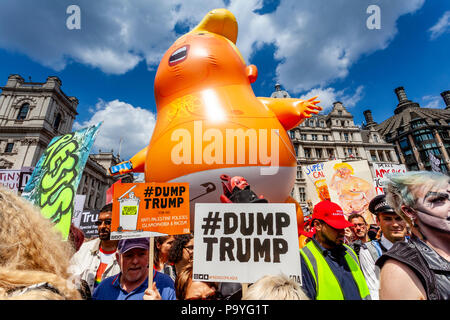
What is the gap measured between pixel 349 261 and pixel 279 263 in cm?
95

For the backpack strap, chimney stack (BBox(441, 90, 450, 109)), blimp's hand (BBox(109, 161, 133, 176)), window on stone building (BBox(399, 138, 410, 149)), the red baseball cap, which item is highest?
chimney stack (BBox(441, 90, 450, 109))

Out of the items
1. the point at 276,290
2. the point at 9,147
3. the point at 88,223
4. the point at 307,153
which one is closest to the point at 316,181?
the point at 276,290

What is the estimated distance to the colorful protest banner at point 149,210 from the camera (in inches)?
86.2

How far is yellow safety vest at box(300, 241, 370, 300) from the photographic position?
6.30 feet

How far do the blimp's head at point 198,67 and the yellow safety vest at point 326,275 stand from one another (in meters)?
3.29

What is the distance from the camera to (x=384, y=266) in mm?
1228

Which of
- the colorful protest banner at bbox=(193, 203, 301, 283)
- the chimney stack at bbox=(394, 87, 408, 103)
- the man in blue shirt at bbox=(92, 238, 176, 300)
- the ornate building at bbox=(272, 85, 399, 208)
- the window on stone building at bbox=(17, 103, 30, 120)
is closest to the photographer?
the colorful protest banner at bbox=(193, 203, 301, 283)

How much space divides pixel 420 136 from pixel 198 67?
54.7 m

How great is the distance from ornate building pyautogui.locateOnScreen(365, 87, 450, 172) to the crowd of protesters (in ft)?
170

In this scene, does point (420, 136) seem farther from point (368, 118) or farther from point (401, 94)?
point (401, 94)

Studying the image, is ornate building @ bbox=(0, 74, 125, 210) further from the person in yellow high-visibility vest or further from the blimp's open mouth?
the person in yellow high-visibility vest

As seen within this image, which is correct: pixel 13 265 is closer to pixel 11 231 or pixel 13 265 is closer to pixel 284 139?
pixel 11 231

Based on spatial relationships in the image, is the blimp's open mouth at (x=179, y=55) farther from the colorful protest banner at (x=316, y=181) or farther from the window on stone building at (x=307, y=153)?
the window on stone building at (x=307, y=153)

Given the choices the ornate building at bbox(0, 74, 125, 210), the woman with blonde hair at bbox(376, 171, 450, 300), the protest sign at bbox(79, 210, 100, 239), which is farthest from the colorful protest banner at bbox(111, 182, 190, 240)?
the ornate building at bbox(0, 74, 125, 210)
